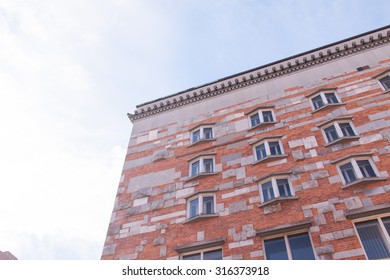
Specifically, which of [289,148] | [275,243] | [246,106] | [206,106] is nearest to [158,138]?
[206,106]

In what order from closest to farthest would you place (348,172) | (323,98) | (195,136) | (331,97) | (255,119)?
(348,172) → (323,98) → (331,97) → (255,119) → (195,136)

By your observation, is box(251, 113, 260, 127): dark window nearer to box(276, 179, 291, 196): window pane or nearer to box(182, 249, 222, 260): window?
box(276, 179, 291, 196): window pane

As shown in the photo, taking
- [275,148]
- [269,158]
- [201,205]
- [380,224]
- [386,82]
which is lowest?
[380,224]

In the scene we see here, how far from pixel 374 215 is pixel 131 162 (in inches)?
517

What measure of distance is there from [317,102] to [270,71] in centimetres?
434

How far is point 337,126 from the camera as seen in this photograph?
16.3 metres

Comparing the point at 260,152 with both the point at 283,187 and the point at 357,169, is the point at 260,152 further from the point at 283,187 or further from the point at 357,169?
the point at 357,169

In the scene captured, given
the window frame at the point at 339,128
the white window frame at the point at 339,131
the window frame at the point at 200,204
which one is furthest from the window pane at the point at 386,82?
the window frame at the point at 200,204

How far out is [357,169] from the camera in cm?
1406

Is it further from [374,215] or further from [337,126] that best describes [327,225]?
[337,126]

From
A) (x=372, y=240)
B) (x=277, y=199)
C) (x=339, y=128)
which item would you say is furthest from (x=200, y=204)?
(x=339, y=128)

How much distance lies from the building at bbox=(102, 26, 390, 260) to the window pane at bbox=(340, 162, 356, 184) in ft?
0.14

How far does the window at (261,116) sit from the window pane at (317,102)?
7.76 feet
